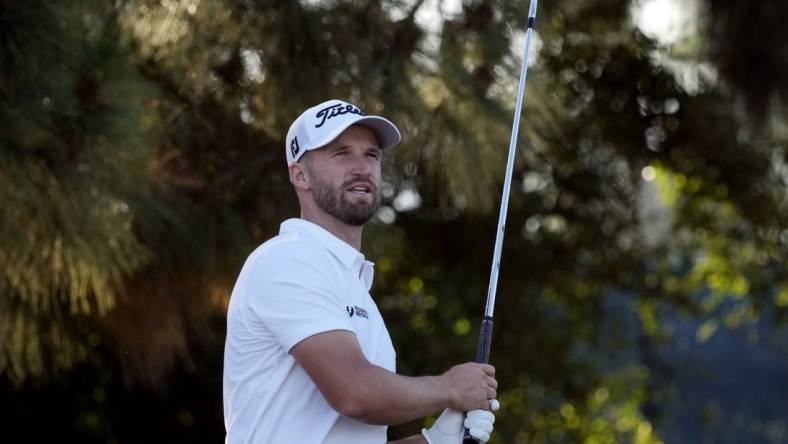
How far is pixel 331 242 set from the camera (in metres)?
2.54

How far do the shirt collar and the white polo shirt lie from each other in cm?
4

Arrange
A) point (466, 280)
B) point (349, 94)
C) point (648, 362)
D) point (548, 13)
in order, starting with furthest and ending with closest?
point (648, 362) → point (466, 280) → point (548, 13) → point (349, 94)

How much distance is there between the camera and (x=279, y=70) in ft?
14.8

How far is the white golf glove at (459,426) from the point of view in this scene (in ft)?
7.98

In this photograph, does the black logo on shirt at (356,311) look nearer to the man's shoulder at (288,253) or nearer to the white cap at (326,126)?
the man's shoulder at (288,253)

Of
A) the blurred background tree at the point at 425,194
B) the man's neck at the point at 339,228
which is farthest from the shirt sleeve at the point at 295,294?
the blurred background tree at the point at 425,194

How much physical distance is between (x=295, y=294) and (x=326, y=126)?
400 millimetres

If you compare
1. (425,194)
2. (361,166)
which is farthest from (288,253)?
(425,194)

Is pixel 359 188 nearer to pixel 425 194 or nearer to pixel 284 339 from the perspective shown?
pixel 284 339

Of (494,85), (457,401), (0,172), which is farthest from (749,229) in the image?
(457,401)

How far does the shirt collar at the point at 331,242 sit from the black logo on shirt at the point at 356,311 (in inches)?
3.2

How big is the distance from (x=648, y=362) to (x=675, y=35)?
239 centimetres

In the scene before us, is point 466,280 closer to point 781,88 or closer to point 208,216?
point 781,88

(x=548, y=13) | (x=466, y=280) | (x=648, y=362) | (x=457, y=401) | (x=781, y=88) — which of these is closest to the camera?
(x=457, y=401)
